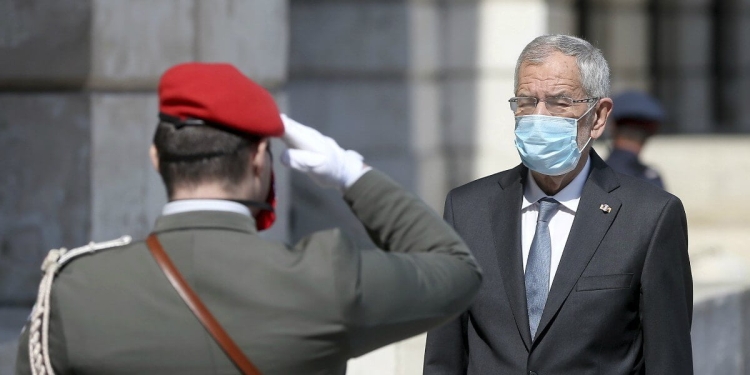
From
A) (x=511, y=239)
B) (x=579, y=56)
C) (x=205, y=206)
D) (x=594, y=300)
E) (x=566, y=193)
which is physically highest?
(x=579, y=56)

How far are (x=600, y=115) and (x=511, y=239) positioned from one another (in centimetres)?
43

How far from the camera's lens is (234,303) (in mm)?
2312

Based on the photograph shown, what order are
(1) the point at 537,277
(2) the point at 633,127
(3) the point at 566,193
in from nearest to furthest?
(1) the point at 537,277 → (3) the point at 566,193 → (2) the point at 633,127

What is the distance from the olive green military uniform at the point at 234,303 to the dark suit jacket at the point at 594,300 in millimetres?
927

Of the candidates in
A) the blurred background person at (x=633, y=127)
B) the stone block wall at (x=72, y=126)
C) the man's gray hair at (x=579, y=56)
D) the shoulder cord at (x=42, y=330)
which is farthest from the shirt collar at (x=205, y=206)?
the blurred background person at (x=633, y=127)

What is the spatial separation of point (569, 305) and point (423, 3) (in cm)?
721

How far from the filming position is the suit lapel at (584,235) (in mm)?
3264

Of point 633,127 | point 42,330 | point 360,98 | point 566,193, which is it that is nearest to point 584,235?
point 566,193

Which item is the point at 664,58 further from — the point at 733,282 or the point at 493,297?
the point at 493,297

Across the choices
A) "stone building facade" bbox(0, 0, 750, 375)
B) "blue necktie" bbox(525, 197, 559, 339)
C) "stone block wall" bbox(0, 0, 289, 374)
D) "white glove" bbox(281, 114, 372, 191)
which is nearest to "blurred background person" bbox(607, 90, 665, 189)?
"stone building facade" bbox(0, 0, 750, 375)

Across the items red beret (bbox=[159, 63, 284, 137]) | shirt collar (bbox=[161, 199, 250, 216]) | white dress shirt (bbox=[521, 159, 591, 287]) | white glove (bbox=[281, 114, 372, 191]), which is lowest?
white dress shirt (bbox=[521, 159, 591, 287])

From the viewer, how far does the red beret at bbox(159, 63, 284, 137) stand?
234 cm

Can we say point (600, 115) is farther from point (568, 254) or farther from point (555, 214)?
point (568, 254)

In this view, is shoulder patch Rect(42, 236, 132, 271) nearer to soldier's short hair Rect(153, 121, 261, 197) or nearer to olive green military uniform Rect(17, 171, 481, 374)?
olive green military uniform Rect(17, 171, 481, 374)
